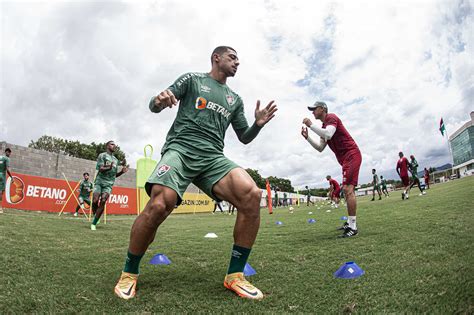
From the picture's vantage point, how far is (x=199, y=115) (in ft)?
10.3

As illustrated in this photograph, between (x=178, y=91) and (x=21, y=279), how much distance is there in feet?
7.49

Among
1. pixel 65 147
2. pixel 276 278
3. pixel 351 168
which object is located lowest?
pixel 276 278

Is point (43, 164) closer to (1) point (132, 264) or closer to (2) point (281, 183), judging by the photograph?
(1) point (132, 264)

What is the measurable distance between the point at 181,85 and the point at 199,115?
0.35 metres

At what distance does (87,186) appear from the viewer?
47.6 ft

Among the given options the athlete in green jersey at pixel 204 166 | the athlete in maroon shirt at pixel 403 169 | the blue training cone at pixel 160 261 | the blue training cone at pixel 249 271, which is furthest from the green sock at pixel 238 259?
the athlete in maroon shirt at pixel 403 169

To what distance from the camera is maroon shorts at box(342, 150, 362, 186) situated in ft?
18.7

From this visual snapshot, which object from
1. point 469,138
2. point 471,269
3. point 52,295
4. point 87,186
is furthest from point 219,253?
point 469,138

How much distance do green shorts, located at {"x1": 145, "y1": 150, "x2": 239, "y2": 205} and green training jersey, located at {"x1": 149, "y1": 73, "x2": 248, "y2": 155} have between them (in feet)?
0.27

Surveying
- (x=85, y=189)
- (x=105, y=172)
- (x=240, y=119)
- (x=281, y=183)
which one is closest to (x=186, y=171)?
(x=240, y=119)

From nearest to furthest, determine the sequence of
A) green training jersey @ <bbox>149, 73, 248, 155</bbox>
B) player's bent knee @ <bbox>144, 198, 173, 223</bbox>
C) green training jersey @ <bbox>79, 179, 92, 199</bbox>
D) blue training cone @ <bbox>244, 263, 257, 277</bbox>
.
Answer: player's bent knee @ <bbox>144, 198, 173, 223</bbox>, green training jersey @ <bbox>149, 73, 248, 155</bbox>, blue training cone @ <bbox>244, 263, 257, 277</bbox>, green training jersey @ <bbox>79, 179, 92, 199</bbox>

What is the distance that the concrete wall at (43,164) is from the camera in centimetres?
Result: 1747

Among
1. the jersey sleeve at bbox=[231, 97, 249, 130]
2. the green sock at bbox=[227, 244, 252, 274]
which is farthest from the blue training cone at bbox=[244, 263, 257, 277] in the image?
the jersey sleeve at bbox=[231, 97, 249, 130]

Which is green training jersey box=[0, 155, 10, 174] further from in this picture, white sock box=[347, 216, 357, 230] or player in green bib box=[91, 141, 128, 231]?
white sock box=[347, 216, 357, 230]
